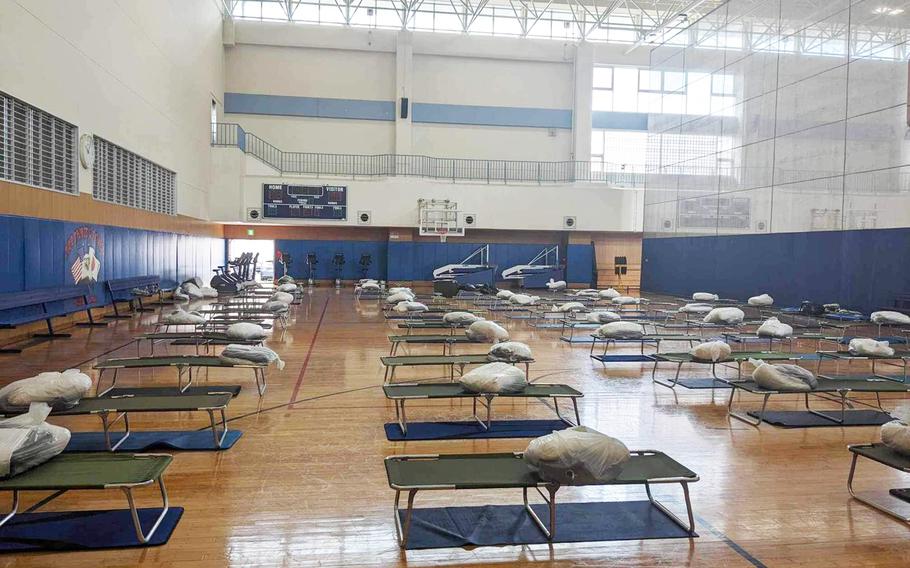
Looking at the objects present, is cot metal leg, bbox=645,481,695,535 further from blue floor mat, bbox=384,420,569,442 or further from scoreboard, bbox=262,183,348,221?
scoreboard, bbox=262,183,348,221

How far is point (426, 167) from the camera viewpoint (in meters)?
26.1

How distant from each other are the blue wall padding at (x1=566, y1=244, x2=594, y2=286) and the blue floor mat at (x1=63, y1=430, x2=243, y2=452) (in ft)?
70.7

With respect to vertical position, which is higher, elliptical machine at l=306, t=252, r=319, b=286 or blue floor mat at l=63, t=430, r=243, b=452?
elliptical machine at l=306, t=252, r=319, b=286

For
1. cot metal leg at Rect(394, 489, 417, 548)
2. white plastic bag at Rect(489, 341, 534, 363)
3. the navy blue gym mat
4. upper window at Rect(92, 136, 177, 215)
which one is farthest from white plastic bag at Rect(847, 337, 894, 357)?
upper window at Rect(92, 136, 177, 215)

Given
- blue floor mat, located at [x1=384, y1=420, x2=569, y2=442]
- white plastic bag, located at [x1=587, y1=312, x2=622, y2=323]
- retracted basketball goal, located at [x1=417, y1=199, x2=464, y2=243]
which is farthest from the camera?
retracted basketball goal, located at [x1=417, y1=199, x2=464, y2=243]

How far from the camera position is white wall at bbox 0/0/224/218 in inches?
367

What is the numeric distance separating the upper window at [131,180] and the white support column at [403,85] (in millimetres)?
10485

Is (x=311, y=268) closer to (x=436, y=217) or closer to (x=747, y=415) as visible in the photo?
(x=436, y=217)

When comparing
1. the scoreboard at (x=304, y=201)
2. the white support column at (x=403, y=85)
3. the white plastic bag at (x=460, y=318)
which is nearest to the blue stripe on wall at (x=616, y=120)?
the white support column at (x=403, y=85)

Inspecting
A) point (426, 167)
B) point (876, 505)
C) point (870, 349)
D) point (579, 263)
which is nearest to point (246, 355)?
point (876, 505)

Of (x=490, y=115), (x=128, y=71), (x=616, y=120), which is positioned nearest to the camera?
(x=128, y=71)

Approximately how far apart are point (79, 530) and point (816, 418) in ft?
19.5

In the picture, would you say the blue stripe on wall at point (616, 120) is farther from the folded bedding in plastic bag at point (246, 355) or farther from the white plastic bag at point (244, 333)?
the folded bedding in plastic bag at point (246, 355)

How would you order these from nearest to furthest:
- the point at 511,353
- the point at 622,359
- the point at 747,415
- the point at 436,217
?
1. the point at 747,415
2. the point at 511,353
3. the point at 622,359
4. the point at 436,217
